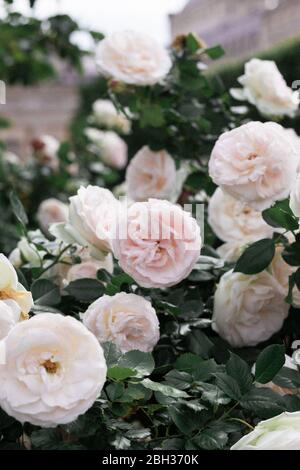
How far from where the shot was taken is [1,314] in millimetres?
811

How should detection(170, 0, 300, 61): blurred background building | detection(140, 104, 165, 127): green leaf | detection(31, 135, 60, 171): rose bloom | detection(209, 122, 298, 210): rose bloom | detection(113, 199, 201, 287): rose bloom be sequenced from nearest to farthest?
1. detection(113, 199, 201, 287): rose bloom
2. detection(209, 122, 298, 210): rose bloom
3. detection(140, 104, 165, 127): green leaf
4. detection(31, 135, 60, 171): rose bloom
5. detection(170, 0, 300, 61): blurred background building

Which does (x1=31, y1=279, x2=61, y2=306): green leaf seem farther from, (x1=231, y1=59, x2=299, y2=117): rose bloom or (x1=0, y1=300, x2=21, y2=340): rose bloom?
(x1=231, y1=59, x2=299, y2=117): rose bloom

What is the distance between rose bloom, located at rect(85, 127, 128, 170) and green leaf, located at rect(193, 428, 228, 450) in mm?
3015

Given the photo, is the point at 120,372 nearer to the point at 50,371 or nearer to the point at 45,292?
the point at 50,371

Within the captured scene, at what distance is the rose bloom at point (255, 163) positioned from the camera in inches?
42.8

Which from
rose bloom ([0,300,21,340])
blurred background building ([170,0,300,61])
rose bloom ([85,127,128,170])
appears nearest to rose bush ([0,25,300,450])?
rose bloom ([0,300,21,340])

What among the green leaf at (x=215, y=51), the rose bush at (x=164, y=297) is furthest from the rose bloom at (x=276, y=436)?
the green leaf at (x=215, y=51)

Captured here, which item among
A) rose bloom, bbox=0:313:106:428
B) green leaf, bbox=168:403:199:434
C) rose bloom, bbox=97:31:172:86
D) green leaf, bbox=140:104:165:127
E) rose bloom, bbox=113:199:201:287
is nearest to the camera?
rose bloom, bbox=0:313:106:428

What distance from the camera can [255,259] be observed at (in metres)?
1.10

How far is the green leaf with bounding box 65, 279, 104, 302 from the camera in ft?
3.75

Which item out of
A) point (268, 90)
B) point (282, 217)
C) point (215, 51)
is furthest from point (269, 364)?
point (215, 51)

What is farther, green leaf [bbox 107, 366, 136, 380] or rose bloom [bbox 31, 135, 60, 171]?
rose bloom [bbox 31, 135, 60, 171]

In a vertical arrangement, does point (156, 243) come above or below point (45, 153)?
above

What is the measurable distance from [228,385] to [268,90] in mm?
907
